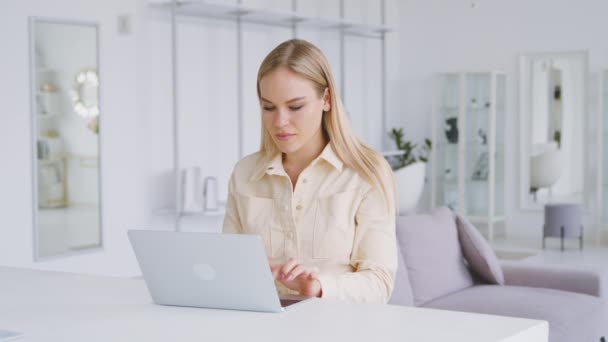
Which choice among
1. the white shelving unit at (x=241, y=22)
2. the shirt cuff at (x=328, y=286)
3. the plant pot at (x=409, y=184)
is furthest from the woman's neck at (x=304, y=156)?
the plant pot at (x=409, y=184)

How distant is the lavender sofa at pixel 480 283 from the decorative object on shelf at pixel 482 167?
537 centimetres

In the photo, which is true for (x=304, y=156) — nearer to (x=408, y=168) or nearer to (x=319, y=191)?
(x=319, y=191)

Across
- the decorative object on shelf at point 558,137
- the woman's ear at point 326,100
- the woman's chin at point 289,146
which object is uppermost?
the woman's ear at point 326,100

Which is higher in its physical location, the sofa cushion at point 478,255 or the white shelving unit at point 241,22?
the white shelving unit at point 241,22

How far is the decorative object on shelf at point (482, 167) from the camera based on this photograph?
32.7 feet

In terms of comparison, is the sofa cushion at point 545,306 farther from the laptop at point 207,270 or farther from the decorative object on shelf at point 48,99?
the decorative object on shelf at point 48,99

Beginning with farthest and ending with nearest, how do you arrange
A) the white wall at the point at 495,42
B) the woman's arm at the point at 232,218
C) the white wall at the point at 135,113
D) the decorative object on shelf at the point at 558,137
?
the decorative object on shelf at the point at 558,137, the white wall at the point at 495,42, the white wall at the point at 135,113, the woman's arm at the point at 232,218

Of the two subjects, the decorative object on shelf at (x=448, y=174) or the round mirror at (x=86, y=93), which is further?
the decorative object on shelf at (x=448, y=174)

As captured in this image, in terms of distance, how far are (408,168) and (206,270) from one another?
7221 mm

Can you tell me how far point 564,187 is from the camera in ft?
Answer: 31.7

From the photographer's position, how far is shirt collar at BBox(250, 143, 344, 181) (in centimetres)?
248

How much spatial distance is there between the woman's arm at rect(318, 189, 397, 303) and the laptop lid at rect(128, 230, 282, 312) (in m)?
0.39

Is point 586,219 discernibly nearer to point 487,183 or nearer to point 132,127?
point 487,183

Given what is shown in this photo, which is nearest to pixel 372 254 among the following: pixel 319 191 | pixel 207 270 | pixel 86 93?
pixel 319 191
